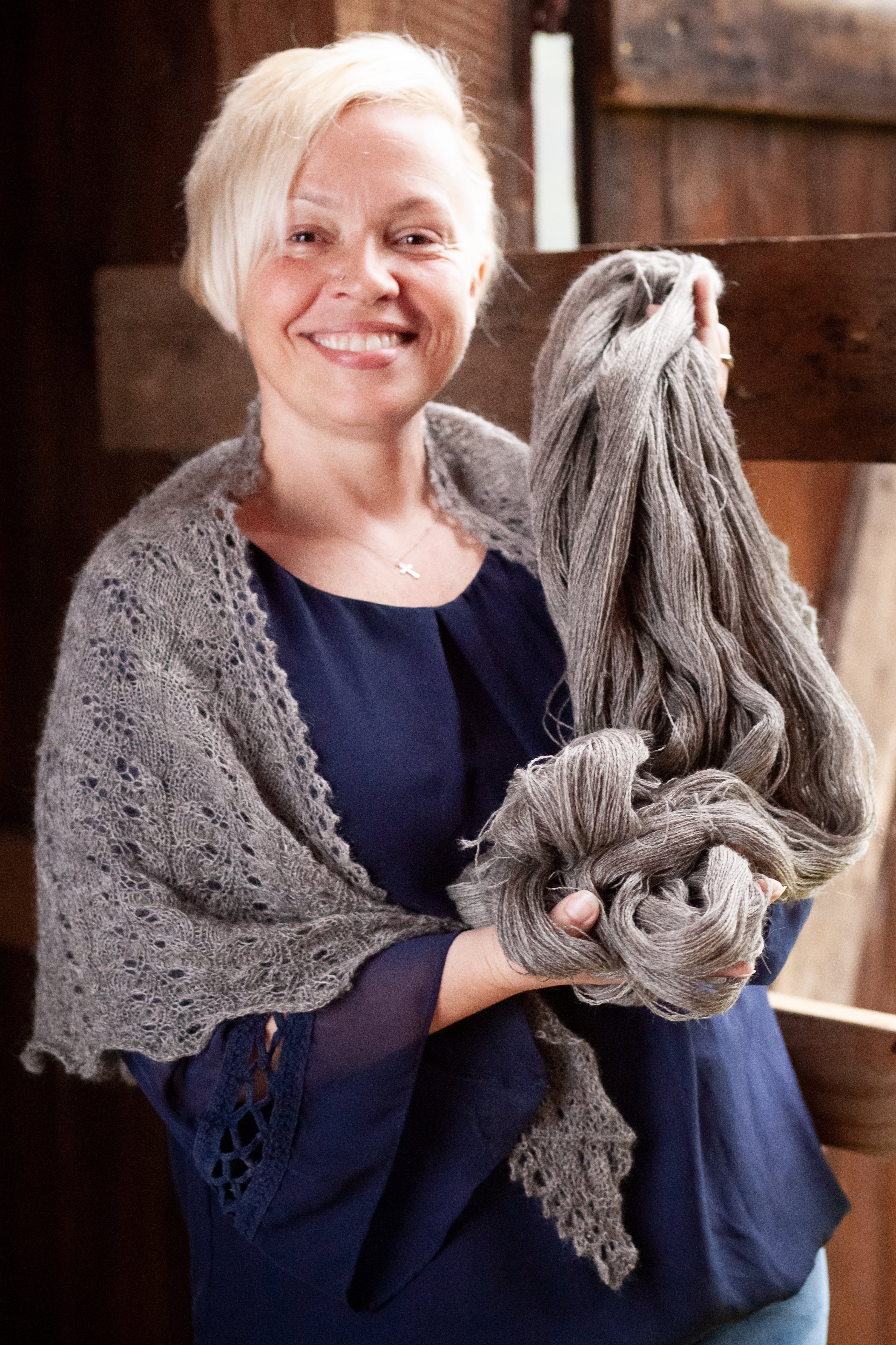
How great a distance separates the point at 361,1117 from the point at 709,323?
595 millimetres

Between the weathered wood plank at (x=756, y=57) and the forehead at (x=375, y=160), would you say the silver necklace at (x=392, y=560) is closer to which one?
the forehead at (x=375, y=160)

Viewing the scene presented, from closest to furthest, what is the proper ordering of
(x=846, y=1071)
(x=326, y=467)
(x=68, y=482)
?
(x=326, y=467) < (x=846, y=1071) < (x=68, y=482)

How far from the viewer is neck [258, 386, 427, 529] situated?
3.02 feet

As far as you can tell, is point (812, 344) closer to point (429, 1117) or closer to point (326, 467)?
point (326, 467)

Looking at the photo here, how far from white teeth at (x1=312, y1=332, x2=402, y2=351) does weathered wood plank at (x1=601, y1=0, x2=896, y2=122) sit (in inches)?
26.1

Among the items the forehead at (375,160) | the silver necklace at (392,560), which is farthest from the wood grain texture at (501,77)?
the silver necklace at (392,560)

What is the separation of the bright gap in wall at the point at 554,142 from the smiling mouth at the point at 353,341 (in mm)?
665

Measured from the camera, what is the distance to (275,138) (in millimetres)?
845

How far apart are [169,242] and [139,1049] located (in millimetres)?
983

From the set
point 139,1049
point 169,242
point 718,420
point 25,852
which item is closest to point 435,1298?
point 139,1049

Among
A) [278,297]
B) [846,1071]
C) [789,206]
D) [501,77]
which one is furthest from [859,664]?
[278,297]

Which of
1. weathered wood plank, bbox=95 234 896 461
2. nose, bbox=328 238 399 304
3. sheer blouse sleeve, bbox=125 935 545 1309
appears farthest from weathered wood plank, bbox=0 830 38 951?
nose, bbox=328 238 399 304

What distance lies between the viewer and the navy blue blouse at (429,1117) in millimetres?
803

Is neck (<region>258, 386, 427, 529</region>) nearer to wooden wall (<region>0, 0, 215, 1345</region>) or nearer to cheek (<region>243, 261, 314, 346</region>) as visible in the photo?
cheek (<region>243, 261, 314, 346</region>)
